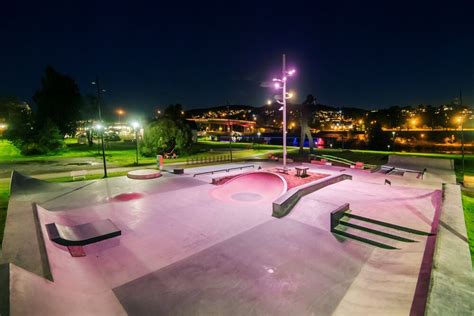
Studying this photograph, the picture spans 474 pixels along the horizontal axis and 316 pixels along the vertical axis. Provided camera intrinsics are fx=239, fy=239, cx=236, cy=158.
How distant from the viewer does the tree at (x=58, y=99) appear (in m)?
46.1

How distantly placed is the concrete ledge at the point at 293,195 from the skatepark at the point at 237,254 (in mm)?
71

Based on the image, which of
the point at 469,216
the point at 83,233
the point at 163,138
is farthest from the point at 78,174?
the point at 469,216

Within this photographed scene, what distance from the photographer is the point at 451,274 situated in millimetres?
4961

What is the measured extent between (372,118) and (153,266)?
14026 cm

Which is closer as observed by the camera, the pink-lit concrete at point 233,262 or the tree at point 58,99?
the pink-lit concrete at point 233,262

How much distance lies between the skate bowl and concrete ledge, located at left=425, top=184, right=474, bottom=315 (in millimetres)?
6737

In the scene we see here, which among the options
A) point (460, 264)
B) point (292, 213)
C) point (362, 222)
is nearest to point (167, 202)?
point (292, 213)

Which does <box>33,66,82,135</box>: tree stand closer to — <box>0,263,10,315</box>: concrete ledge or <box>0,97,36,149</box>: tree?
<box>0,97,36,149</box>: tree

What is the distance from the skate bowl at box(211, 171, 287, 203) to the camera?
12378 millimetres

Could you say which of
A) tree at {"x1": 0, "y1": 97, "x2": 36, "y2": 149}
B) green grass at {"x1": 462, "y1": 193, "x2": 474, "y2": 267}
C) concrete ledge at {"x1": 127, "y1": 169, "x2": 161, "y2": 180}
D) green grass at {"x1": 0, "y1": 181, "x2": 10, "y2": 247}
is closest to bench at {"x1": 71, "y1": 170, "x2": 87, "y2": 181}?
concrete ledge at {"x1": 127, "y1": 169, "x2": 161, "y2": 180}

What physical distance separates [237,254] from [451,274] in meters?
4.94

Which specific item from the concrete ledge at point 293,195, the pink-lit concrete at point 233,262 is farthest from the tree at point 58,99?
the concrete ledge at point 293,195

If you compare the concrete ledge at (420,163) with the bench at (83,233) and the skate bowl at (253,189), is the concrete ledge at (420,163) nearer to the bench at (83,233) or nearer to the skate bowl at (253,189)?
→ the skate bowl at (253,189)

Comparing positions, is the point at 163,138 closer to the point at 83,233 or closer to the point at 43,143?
the point at 43,143
